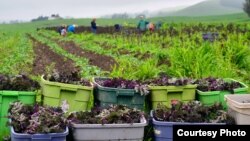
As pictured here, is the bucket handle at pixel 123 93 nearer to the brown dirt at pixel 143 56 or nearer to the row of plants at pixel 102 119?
the row of plants at pixel 102 119

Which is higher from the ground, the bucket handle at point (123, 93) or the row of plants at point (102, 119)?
→ the bucket handle at point (123, 93)

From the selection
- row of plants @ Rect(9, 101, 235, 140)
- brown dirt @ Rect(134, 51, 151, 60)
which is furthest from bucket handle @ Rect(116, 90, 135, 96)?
brown dirt @ Rect(134, 51, 151, 60)

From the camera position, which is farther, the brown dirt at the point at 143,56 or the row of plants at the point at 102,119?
the brown dirt at the point at 143,56

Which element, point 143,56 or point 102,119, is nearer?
point 102,119

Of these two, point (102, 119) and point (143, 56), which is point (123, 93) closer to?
point (102, 119)

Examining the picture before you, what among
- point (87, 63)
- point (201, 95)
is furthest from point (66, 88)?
point (87, 63)

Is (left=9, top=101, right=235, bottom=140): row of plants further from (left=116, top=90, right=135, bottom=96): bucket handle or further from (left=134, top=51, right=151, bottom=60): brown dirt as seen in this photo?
(left=134, top=51, right=151, bottom=60): brown dirt

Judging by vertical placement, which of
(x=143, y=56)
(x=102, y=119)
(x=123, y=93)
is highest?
(x=123, y=93)

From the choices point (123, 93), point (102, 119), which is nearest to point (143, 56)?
point (123, 93)

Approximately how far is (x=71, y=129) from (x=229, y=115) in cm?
223

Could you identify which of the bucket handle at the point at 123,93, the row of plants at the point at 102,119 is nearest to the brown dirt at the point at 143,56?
the bucket handle at the point at 123,93

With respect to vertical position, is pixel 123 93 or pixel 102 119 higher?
pixel 123 93

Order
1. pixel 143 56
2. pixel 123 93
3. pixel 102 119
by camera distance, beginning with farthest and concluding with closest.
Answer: pixel 143 56 < pixel 123 93 < pixel 102 119

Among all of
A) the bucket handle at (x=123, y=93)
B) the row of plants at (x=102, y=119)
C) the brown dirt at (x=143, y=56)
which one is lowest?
the brown dirt at (x=143, y=56)
